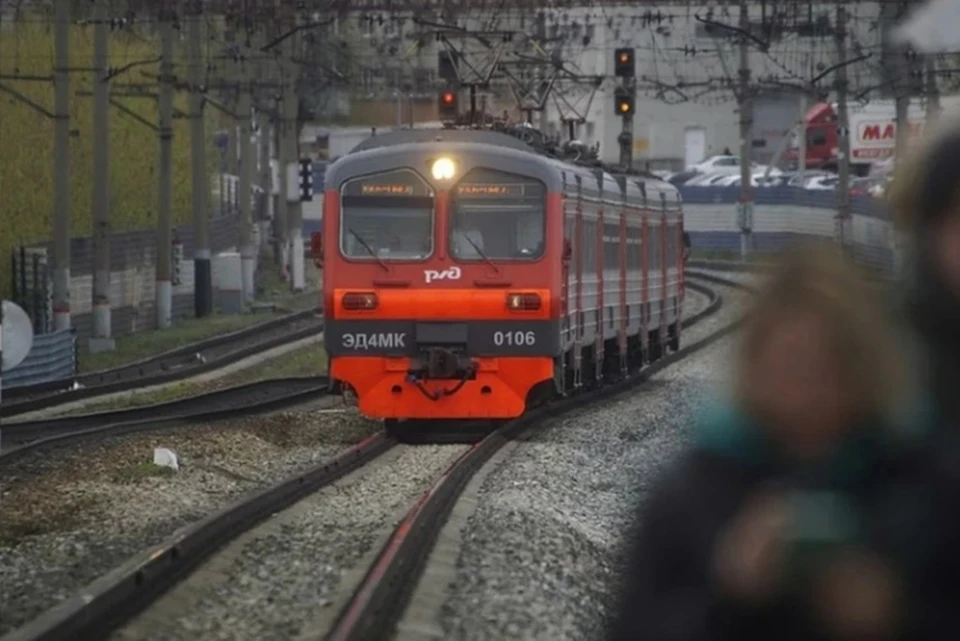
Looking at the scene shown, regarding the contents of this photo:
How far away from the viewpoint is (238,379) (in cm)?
2900

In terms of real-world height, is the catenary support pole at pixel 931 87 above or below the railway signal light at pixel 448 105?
above

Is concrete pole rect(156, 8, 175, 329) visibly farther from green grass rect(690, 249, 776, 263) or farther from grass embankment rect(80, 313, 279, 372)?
green grass rect(690, 249, 776, 263)

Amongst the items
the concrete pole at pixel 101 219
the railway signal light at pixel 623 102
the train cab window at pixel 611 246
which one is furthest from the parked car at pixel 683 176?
the train cab window at pixel 611 246

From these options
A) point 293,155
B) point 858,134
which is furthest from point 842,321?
point 858,134

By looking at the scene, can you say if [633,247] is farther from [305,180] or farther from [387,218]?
[305,180]

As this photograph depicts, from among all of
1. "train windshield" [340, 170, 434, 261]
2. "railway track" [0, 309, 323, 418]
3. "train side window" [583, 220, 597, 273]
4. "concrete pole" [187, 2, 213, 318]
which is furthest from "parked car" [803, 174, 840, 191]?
"train windshield" [340, 170, 434, 261]

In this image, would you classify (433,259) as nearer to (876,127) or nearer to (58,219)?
→ (58,219)

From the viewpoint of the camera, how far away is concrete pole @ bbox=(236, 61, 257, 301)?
44.5 meters

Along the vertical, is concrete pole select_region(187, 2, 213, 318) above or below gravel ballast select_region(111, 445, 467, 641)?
above

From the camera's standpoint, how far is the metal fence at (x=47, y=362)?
2842 cm

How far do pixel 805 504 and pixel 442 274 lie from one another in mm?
15512

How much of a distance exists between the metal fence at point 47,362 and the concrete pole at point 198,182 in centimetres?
907

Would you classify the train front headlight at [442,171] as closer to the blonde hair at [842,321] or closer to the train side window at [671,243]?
the train side window at [671,243]

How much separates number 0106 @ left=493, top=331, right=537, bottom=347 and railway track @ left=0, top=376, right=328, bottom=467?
11.6 ft
